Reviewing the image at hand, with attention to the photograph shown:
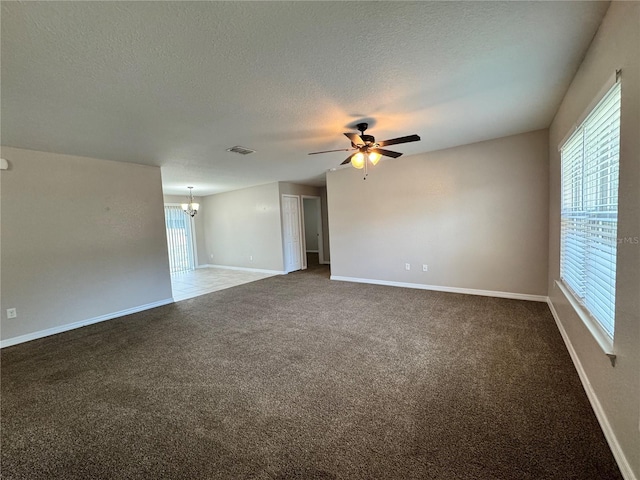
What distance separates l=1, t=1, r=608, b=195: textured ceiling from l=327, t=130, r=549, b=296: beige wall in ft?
2.76

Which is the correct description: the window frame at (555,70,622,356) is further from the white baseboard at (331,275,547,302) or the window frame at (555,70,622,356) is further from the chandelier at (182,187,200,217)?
the chandelier at (182,187,200,217)

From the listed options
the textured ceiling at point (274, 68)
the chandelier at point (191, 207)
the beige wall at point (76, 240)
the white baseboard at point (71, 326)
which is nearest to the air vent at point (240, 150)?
the textured ceiling at point (274, 68)

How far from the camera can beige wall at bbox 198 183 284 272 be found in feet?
24.0

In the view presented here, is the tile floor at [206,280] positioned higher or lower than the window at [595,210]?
lower

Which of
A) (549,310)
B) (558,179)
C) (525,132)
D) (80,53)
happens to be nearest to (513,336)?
(549,310)

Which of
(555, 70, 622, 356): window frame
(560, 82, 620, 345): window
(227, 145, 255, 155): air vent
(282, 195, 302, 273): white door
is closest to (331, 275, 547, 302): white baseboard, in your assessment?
(555, 70, 622, 356): window frame

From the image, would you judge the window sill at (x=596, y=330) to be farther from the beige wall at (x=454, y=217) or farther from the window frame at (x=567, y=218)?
the beige wall at (x=454, y=217)

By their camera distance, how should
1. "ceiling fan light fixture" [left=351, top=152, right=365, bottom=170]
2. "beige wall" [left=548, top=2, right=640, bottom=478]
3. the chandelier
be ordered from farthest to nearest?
the chandelier < "ceiling fan light fixture" [left=351, top=152, right=365, bottom=170] < "beige wall" [left=548, top=2, right=640, bottom=478]

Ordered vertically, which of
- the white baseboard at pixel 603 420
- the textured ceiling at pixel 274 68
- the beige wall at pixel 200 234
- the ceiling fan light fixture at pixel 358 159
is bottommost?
the white baseboard at pixel 603 420

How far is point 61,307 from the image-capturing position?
12.5ft

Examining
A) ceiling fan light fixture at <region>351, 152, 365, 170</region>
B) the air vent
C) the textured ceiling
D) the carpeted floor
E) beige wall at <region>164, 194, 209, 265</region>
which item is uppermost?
the textured ceiling

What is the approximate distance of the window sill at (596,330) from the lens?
62.2 inches

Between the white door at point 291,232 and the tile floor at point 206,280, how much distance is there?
27.9 inches

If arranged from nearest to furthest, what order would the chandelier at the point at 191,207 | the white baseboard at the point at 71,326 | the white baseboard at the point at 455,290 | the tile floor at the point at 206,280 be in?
the white baseboard at the point at 71,326
the white baseboard at the point at 455,290
the tile floor at the point at 206,280
the chandelier at the point at 191,207
